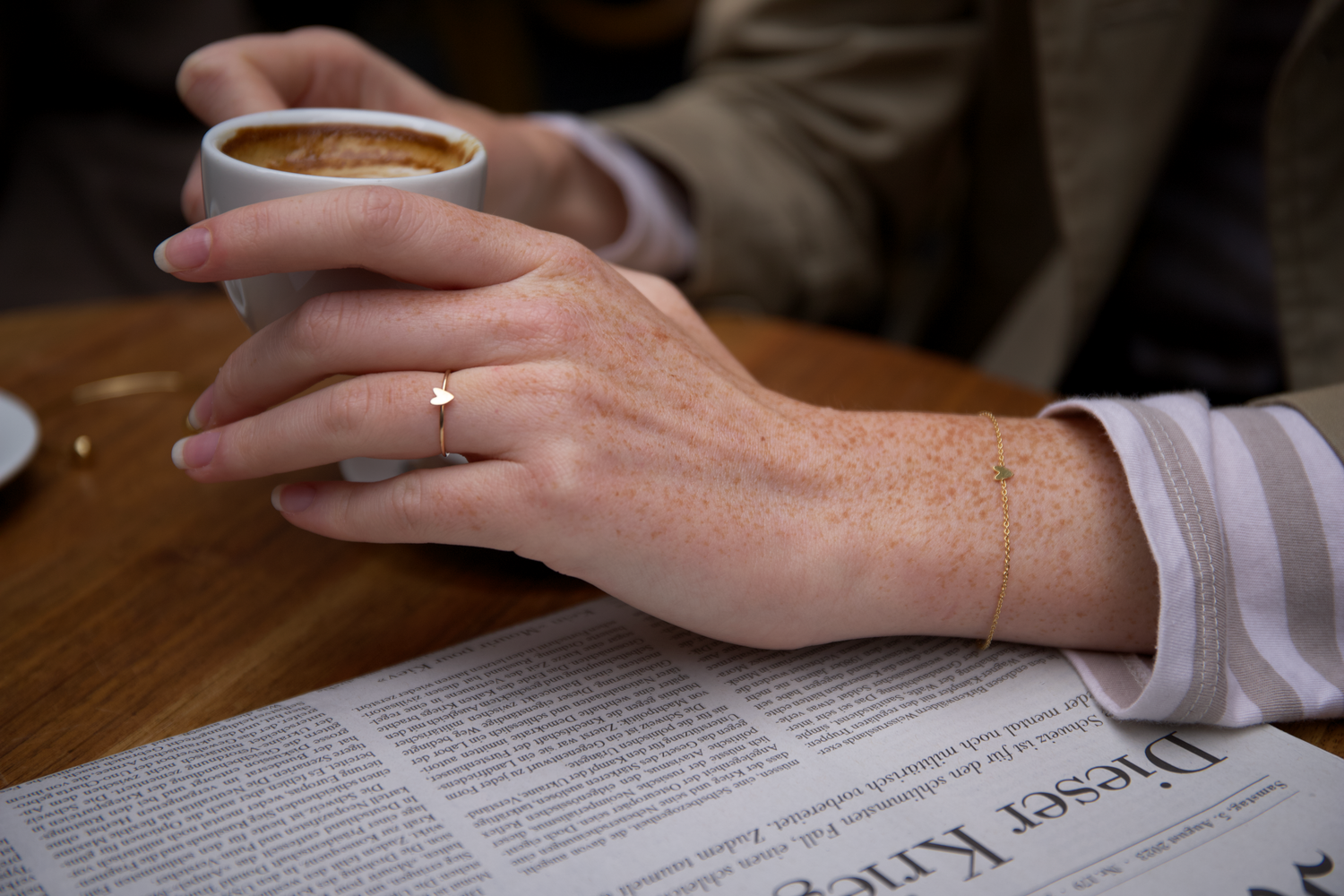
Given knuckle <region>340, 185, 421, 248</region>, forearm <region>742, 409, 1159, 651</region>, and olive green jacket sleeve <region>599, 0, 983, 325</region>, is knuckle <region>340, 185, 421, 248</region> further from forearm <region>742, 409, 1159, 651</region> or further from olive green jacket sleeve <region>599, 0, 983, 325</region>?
olive green jacket sleeve <region>599, 0, 983, 325</region>

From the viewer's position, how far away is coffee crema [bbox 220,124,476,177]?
50 cm

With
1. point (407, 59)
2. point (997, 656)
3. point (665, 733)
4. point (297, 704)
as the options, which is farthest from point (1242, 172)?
point (407, 59)

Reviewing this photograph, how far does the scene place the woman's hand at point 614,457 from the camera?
16.7 inches

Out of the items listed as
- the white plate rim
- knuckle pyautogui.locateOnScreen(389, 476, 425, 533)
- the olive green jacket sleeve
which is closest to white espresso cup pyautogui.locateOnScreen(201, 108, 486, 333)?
knuckle pyautogui.locateOnScreen(389, 476, 425, 533)

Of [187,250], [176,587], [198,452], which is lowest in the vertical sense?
[176,587]

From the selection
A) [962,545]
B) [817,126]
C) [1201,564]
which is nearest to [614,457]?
[962,545]

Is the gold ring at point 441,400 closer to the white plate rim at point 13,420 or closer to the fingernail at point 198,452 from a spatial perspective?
the fingernail at point 198,452

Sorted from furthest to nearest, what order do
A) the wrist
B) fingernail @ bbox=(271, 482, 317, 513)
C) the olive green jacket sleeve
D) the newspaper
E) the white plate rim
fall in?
the olive green jacket sleeve → the wrist → the white plate rim → fingernail @ bbox=(271, 482, 317, 513) → the newspaper

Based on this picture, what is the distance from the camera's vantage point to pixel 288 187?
43 centimetres

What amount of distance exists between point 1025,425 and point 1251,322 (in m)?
0.54

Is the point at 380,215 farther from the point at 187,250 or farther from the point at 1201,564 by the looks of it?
the point at 1201,564

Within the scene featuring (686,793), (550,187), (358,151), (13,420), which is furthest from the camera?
(550,187)

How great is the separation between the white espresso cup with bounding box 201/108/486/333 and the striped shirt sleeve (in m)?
0.36

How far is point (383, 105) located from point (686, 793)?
571mm
